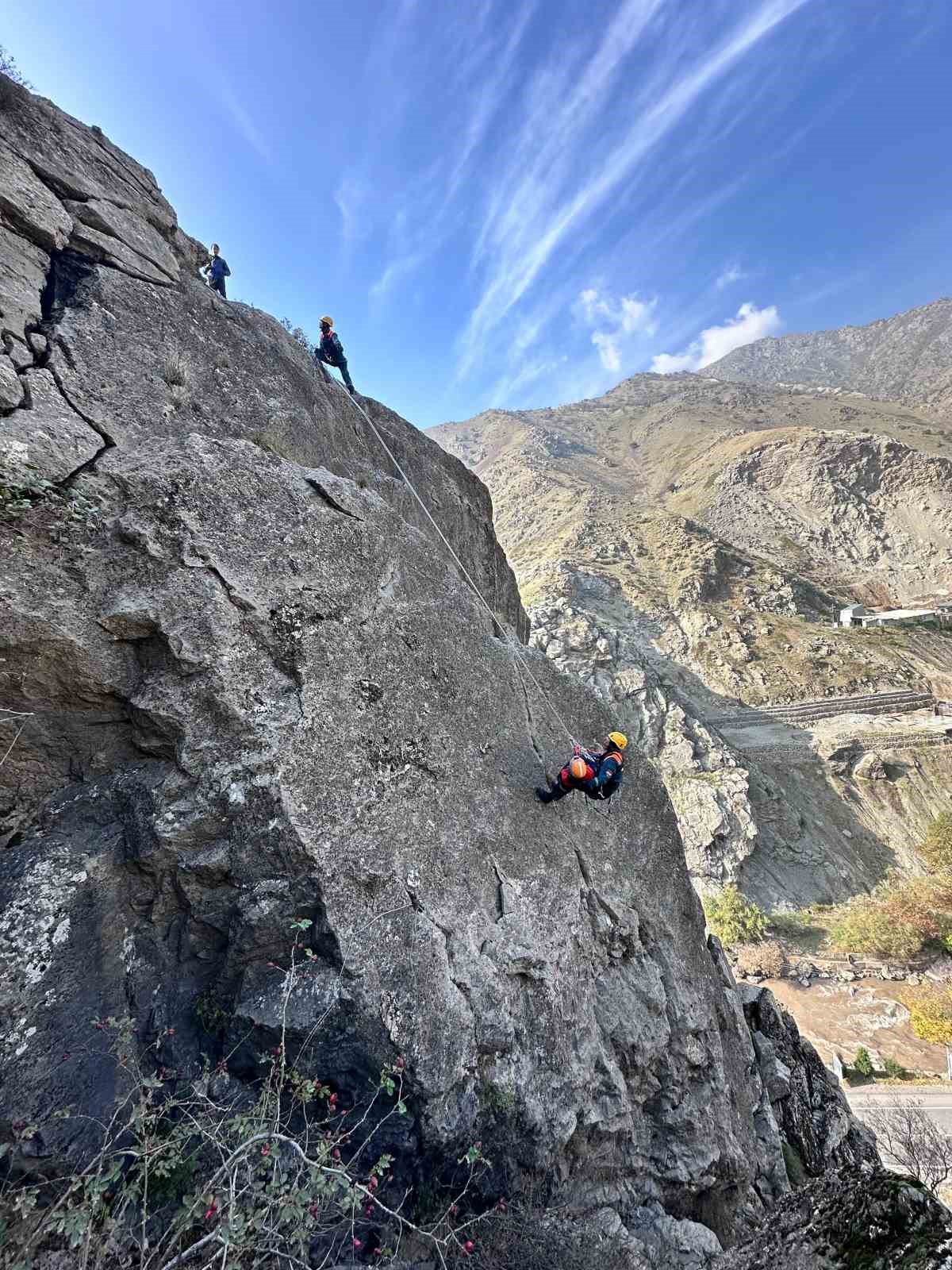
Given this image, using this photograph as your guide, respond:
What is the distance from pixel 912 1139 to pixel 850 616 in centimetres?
4497

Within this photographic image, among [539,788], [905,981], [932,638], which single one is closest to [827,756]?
[905,981]

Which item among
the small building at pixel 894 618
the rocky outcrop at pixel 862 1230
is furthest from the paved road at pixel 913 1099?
the small building at pixel 894 618

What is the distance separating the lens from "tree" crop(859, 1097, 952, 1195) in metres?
13.9

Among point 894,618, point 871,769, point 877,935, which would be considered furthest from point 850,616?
point 877,935

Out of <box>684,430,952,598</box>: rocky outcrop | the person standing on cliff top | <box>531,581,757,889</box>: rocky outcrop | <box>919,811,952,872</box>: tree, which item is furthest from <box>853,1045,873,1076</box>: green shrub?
<box>684,430,952,598</box>: rocky outcrop

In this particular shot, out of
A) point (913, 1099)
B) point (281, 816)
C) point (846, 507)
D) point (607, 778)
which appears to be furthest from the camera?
point (846, 507)

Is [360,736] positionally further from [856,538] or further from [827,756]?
[856,538]

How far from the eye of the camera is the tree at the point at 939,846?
103 feet

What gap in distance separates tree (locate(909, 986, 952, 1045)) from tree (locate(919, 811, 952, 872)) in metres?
8.67

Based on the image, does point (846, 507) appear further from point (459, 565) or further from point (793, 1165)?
point (793, 1165)

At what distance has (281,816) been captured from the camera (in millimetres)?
4535

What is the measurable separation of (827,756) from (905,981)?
46.3 feet

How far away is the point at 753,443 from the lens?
78562 mm

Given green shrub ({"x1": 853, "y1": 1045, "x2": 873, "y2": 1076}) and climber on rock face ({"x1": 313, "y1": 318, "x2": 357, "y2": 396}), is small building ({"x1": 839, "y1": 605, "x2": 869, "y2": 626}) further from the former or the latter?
climber on rock face ({"x1": 313, "y1": 318, "x2": 357, "y2": 396})
